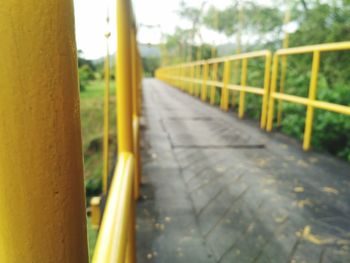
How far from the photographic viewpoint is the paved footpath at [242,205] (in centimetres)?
191

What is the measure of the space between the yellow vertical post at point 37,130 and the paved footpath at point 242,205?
156 cm

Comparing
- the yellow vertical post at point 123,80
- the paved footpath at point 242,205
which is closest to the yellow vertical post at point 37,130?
the yellow vertical post at point 123,80

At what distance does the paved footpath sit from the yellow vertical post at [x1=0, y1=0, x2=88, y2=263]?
5.13 ft

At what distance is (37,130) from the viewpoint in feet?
1.15

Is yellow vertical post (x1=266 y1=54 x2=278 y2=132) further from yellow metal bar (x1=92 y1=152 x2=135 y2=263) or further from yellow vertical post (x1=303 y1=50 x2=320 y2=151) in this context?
yellow metal bar (x1=92 y1=152 x2=135 y2=263)

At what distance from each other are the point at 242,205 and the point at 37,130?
2262 millimetres

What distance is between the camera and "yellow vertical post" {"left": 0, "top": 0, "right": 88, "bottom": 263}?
333mm

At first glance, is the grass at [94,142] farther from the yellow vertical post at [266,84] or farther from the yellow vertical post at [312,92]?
the yellow vertical post at [312,92]

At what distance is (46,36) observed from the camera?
1.14 ft

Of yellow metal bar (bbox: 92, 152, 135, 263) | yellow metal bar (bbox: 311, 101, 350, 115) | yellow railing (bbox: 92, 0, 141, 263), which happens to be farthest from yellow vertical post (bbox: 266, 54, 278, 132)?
yellow metal bar (bbox: 92, 152, 135, 263)

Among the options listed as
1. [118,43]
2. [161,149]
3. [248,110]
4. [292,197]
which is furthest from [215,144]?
[248,110]

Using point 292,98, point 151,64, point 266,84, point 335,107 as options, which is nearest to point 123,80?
point 335,107

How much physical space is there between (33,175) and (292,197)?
97.8 inches

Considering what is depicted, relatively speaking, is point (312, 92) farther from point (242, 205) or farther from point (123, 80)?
point (123, 80)
